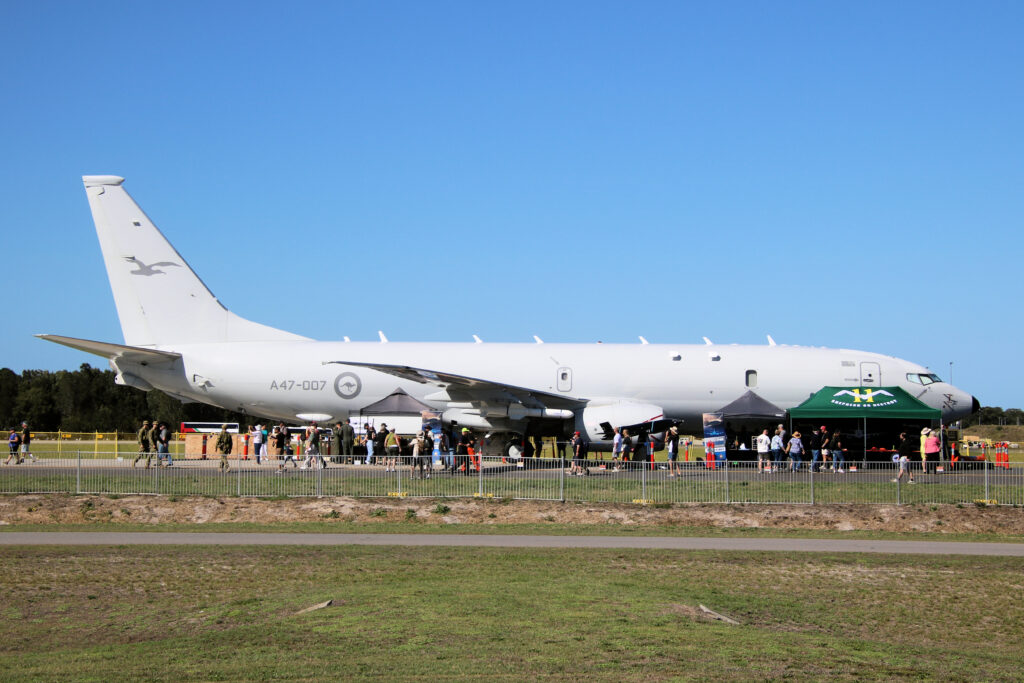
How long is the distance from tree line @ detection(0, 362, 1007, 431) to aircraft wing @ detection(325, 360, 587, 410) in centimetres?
6614

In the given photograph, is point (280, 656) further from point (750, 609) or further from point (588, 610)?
point (750, 609)

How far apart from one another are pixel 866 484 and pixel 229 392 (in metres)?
24.7

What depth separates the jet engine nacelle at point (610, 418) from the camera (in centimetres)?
3728

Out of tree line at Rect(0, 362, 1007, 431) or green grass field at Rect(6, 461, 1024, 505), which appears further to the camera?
tree line at Rect(0, 362, 1007, 431)

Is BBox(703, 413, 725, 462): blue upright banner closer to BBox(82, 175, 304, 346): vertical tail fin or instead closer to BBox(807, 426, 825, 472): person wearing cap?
BBox(807, 426, 825, 472): person wearing cap

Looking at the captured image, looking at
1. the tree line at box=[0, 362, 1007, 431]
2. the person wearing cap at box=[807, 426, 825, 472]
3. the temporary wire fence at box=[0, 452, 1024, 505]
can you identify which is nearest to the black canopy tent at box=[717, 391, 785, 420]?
the person wearing cap at box=[807, 426, 825, 472]

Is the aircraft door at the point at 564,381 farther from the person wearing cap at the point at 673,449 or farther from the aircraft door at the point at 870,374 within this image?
the aircraft door at the point at 870,374

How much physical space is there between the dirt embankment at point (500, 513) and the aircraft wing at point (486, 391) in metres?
11.8

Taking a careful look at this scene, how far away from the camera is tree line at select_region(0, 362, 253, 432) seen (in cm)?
10131

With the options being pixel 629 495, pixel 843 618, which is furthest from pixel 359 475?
pixel 843 618

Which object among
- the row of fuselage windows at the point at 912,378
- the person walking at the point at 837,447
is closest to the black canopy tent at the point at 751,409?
the row of fuselage windows at the point at 912,378

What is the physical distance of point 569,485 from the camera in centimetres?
2559

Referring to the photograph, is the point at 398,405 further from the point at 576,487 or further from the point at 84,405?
the point at 84,405

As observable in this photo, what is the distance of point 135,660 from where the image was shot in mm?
10969
